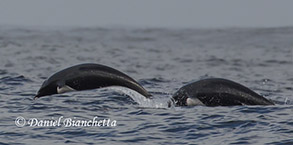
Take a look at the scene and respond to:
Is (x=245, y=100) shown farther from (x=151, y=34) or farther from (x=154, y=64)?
(x=151, y=34)

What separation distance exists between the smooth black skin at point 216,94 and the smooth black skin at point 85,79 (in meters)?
1.75

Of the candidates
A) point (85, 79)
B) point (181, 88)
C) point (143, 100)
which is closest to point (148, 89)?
point (143, 100)

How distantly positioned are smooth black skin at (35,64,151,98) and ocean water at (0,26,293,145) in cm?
59

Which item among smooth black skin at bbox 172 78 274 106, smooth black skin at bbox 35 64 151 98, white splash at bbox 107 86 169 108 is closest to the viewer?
smooth black skin at bbox 172 78 274 106

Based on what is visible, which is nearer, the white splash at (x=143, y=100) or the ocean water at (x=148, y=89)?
the ocean water at (x=148, y=89)

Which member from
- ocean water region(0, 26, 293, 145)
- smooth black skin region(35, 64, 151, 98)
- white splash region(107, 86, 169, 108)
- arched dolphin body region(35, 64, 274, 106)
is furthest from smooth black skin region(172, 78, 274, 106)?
smooth black skin region(35, 64, 151, 98)

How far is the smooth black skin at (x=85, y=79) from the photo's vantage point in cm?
1752

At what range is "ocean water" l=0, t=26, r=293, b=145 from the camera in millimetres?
14648

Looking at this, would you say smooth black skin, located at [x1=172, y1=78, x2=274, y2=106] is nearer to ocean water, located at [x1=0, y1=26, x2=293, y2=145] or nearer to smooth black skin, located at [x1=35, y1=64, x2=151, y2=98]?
ocean water, located at [x1=0, y1=26, x2=293, y2=145]

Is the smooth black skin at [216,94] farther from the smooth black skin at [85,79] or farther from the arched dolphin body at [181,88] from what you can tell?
the smooth black skin at [85,79]

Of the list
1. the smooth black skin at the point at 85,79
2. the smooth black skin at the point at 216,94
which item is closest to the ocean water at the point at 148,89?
the smooth black skin at the point at 216,94

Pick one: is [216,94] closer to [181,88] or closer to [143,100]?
[181,88]

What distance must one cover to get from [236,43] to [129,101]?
31.8m

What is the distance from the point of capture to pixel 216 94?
667 inches
